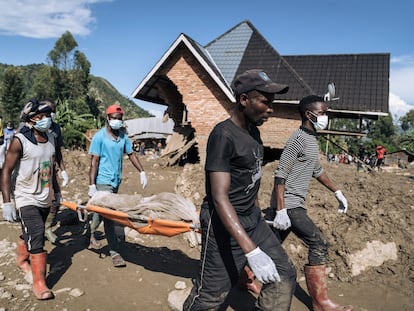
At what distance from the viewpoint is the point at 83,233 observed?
548cm

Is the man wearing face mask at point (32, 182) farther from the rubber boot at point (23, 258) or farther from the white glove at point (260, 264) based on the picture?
the white glove at point (260, 264)

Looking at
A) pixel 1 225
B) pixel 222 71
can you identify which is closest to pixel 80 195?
pixel 1 225

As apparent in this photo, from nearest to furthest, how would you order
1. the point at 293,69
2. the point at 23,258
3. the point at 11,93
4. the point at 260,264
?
the point at 260,264
the point at 23,258
the point at 293,69
the point at 11,93

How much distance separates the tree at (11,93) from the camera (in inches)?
1340

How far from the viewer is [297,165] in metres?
3.25

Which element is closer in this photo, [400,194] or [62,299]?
[62,299]

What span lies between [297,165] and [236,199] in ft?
3.77

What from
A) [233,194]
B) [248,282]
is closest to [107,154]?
[248,282]

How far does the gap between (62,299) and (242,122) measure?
2663 millimetres

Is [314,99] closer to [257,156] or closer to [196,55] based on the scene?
[257,156]

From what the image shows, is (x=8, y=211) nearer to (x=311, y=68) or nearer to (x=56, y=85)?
(x=311, y=68)

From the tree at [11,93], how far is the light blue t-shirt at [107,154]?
34755 mm

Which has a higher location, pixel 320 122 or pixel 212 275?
pixel 320 122

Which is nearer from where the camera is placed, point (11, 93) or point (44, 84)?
point (11, 93)
